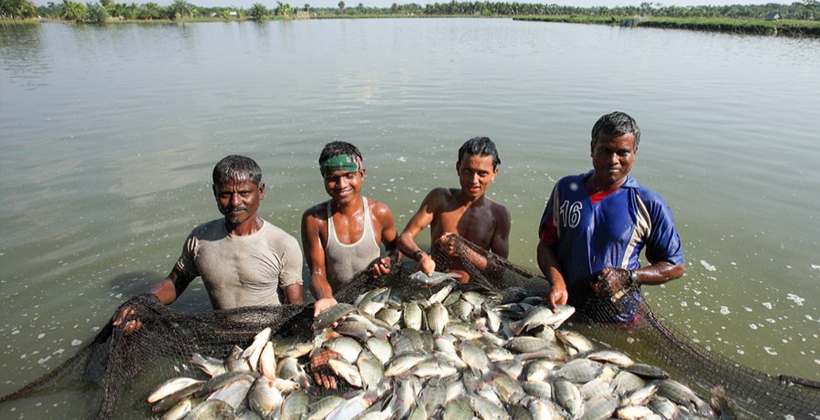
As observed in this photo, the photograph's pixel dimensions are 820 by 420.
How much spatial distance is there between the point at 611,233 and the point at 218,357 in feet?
10.2

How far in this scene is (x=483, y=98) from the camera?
47.9 feet

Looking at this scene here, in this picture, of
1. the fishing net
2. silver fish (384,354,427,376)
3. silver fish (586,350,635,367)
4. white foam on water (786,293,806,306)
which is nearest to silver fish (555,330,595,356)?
silver fish (586,350,635,367)

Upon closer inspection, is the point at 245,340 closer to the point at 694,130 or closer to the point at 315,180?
the point at 315,180

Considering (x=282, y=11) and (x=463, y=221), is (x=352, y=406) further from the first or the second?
(x=282, y=11)

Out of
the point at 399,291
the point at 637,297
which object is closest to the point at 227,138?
the point at 399,291

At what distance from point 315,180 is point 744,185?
7869 millimetres

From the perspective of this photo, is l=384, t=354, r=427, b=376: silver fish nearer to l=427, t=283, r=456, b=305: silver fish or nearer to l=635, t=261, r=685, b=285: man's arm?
l=427, t=283, r=456, b=305: silver fish

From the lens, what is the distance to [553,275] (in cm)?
355

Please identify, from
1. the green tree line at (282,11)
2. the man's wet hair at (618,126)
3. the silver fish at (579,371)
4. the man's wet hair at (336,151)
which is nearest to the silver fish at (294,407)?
the silver fish at (579,371)

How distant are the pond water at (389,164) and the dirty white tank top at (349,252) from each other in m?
1.86

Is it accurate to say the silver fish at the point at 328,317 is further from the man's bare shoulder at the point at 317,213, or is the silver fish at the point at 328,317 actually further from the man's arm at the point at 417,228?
the man's bare shoulder at the point at 317,213

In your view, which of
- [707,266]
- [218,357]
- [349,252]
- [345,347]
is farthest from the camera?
[707,266]

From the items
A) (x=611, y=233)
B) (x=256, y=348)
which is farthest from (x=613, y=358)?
(x=256, y=348)

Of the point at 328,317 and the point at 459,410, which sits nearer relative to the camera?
the point at 459,410
